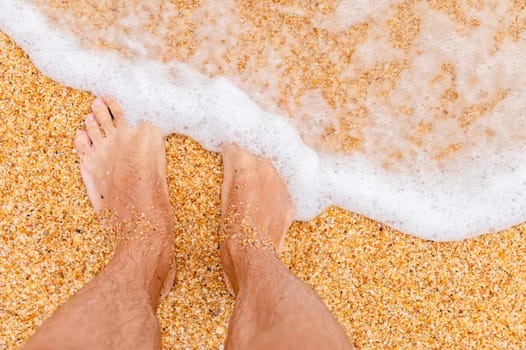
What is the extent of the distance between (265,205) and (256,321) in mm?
448

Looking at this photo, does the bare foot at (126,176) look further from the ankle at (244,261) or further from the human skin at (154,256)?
the ankle at (244,261)

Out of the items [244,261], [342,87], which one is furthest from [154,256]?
[342,87]

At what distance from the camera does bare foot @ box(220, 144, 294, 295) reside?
1.55m

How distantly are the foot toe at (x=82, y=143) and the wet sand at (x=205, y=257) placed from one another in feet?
0.08

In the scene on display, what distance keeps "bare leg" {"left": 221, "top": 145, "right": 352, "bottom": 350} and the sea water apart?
7 cm

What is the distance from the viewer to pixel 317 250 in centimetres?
164

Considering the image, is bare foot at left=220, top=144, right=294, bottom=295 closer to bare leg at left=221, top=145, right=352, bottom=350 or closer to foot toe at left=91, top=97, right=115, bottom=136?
bare leg at left=221, top=145, right=352, bottom=350

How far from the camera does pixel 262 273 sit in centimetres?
146

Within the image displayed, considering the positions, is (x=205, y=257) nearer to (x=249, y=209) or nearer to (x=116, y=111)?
(x=249, y=209)

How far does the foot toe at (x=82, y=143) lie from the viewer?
1.62 m

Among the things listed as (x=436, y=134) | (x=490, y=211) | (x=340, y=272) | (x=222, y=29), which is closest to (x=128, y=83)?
(x=222, y=29)

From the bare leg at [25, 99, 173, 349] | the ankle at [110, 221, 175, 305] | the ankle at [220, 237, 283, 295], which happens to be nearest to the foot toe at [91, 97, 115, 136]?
the bare leg at [25, 99, 173, 349]

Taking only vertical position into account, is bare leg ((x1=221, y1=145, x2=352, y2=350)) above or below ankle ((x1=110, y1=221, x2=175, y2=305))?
above

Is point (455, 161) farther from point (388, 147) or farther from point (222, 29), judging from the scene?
point (222, 29)
